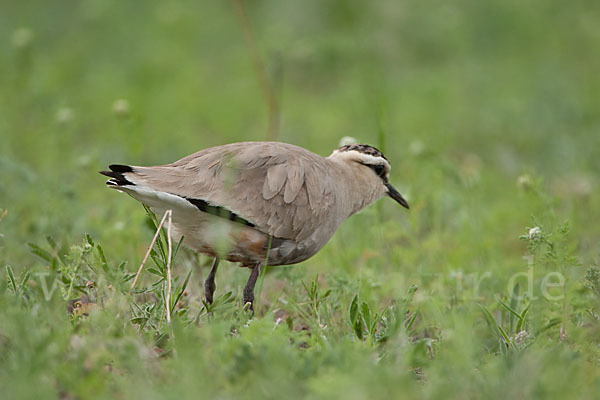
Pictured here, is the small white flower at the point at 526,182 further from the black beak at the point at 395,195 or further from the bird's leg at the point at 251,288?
the bird's leg at the point at 251,288

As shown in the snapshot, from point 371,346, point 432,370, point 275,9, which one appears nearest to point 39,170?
point 371,346

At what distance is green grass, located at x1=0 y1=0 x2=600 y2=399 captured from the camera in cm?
323

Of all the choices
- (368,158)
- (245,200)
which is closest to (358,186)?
(368,158)

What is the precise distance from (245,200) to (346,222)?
81.0 inches

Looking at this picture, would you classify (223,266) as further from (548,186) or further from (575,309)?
(548,186)

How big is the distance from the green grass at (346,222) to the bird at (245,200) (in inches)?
11.5

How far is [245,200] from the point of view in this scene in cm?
452

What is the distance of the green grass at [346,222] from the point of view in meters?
3.23

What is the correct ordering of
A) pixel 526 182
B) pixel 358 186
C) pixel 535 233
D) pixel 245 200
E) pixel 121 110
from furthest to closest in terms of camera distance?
1. pixel 121 110
2. pixel 358 186
3. pixel 526 182
4. pixel 245 200
5. pixel 535 233

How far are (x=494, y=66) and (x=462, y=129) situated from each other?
197 cm

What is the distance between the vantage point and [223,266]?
5262 millimetres

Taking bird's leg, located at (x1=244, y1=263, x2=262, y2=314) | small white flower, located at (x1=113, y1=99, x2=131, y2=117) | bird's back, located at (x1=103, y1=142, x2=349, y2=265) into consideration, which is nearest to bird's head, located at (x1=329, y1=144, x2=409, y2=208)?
bird's back, located at (x1=103, y1=142, x2=349, y2=265)

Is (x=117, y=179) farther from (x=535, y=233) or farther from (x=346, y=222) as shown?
(x=346, y=222)

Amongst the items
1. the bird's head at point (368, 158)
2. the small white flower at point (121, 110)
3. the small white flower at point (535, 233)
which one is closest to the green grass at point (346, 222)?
the small white flower at point (535, 233)
